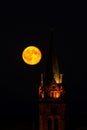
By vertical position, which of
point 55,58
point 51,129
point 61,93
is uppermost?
point 55,58

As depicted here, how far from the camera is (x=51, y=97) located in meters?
57.8

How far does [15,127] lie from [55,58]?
44.1 ft

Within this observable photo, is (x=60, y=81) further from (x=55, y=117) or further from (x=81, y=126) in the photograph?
(x=81, y=126)

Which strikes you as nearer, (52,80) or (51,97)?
(51,97)

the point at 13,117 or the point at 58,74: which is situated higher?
the point at 58,74

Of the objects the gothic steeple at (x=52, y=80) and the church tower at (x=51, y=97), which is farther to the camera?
the gothic steeple at (x=52, y=80)

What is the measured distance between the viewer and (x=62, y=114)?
57062 mm

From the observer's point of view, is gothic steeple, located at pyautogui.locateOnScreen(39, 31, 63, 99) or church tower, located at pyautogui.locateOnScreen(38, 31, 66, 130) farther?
gothic steeple, located at pyautogui.locateOnScreen(39, 31, 63, 99)

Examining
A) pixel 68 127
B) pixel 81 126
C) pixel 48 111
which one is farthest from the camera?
pixel 81 126

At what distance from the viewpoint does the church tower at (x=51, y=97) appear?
57.1 metres

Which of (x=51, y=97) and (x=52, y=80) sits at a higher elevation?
(x=52, y=80)

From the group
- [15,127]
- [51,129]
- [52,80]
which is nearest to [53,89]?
[52,80]

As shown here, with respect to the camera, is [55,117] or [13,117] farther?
[13,117]

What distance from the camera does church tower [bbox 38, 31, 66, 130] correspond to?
5709cm
